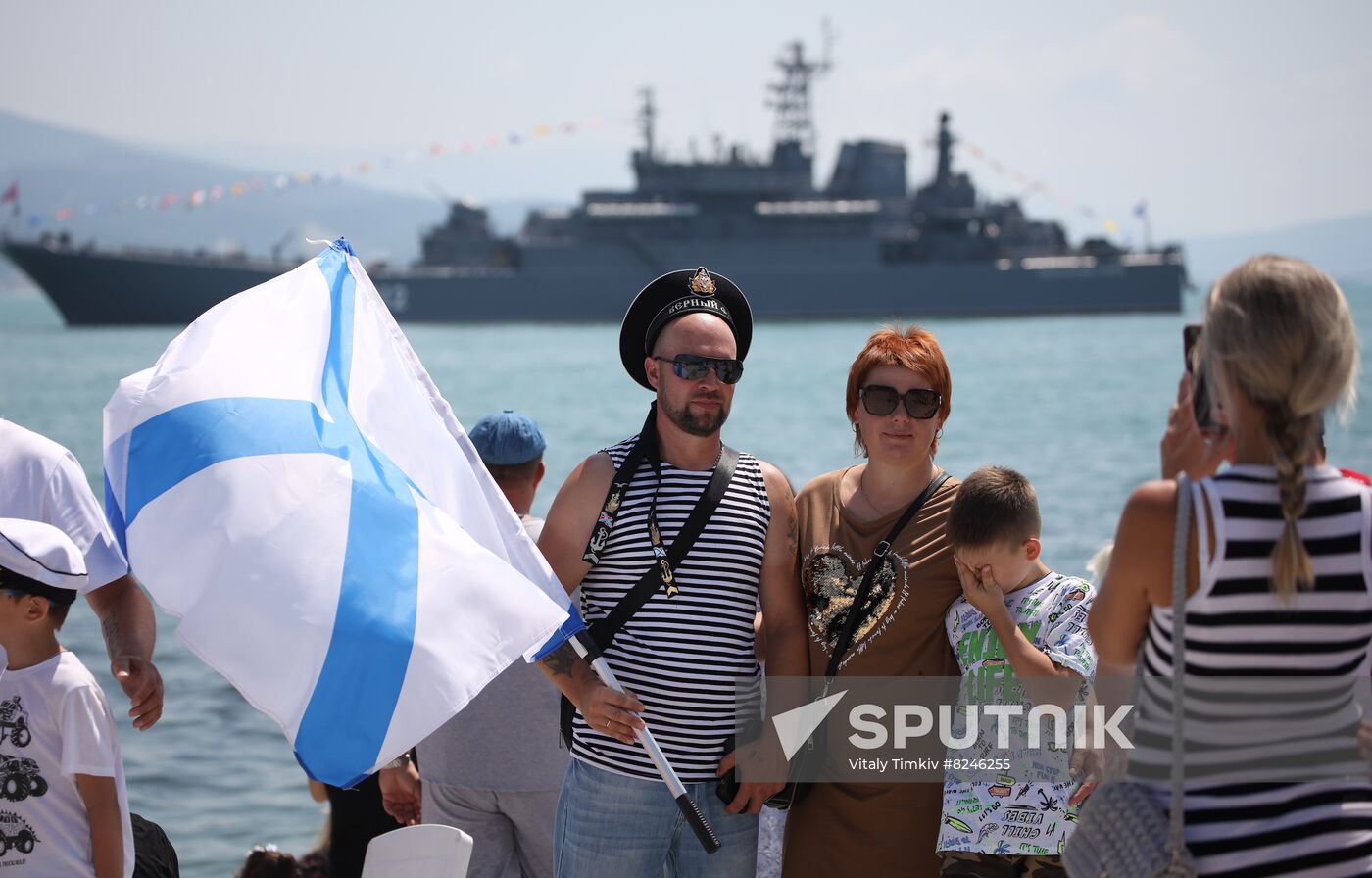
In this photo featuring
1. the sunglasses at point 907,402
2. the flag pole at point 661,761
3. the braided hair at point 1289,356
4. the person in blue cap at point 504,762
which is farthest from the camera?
the person in blue cap at point 504,762

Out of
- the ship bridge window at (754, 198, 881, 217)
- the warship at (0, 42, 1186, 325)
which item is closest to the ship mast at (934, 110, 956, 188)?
the warship at (0, 42, 1186, 325)

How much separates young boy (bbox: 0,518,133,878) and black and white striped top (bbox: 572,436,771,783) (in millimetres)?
870

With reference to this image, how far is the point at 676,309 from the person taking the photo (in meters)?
2.67

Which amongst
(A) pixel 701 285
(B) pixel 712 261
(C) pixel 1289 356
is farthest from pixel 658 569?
A: (B) pixel 712 261

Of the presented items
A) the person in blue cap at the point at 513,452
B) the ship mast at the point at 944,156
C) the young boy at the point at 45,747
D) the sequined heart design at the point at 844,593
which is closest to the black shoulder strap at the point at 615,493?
the sequined heart design at the point at 844,593

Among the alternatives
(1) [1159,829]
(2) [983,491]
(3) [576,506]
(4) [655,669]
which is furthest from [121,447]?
(1) [1159,829]

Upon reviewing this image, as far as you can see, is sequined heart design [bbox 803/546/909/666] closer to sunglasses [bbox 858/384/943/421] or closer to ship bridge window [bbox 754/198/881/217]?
sunglasses [bbox 858/384/943/421]

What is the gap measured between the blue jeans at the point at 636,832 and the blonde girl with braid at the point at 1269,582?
3.42 feet

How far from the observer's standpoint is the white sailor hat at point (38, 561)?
2.29 meters

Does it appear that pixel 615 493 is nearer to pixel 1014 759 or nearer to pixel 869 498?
pixel 869 498

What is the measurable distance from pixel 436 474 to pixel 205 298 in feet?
197

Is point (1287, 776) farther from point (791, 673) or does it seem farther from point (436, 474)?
point (436, 474)

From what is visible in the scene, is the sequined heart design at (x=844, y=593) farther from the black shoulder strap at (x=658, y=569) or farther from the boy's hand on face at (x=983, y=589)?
the black shoulder strap at (x=658, y=569)

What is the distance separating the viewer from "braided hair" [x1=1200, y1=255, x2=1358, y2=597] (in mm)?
1674
